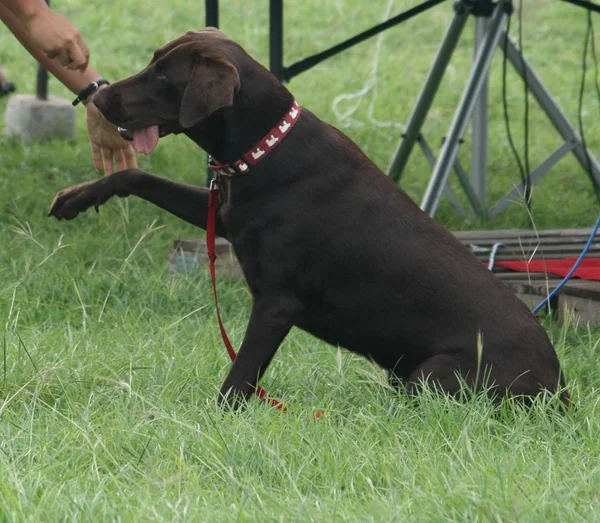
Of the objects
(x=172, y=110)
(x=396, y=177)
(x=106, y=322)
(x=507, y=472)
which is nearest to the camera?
(x=507, y=472)

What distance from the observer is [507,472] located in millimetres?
2230

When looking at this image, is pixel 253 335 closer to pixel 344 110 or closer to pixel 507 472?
pixel 507 472

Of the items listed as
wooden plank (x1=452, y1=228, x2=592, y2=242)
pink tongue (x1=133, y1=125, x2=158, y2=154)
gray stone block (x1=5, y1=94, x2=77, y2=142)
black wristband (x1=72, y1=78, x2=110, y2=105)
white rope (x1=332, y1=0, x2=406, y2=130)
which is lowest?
white rope (x1=332, y1=0, x2=406, y2=130)

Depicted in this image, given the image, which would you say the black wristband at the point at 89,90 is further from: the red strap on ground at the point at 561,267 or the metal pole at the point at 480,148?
the metal pole at the point at 480,148

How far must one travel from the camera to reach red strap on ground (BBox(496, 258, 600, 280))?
4352 mm

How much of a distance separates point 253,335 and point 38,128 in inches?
183

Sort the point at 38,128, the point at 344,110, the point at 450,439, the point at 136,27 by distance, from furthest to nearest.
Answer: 1. the point at 136,27
2. the point at 344,110
3. the point at 38,128
4. the point at 450,439

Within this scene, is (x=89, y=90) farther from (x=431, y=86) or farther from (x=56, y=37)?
(x=431, y=86)

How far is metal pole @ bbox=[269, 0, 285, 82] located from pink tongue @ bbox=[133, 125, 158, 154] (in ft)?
7.12

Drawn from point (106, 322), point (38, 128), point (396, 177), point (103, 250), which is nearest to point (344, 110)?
point (38, 128)

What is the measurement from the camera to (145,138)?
9.49 feet

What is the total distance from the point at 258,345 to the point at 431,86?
283 cm

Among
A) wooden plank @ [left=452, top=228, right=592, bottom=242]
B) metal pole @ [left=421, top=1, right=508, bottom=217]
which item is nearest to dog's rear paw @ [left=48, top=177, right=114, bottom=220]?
metal pole @ [left=421, top=1, right=508, bottom=217]

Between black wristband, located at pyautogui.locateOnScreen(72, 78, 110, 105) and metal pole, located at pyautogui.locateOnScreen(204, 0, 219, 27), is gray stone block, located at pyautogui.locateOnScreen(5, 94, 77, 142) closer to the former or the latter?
metal pole, located at pyautogui.locateOnScreen(204, 0, 219, 27)
